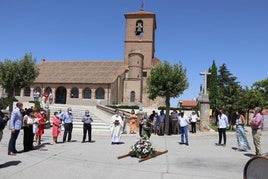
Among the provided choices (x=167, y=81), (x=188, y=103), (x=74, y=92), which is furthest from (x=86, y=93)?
(x=188, y=103)

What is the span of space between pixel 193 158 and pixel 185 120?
14.1ft

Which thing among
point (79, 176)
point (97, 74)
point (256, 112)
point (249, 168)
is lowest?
point (79, 176)

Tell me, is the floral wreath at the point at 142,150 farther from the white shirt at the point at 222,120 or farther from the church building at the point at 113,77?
the church building at the point at 113,77

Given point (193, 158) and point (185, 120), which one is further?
point (185, 120)

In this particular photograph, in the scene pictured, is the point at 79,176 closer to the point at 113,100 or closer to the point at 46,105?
the point at 46,105

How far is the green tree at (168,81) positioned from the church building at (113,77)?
29510 millimetres

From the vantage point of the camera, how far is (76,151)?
38.5ft

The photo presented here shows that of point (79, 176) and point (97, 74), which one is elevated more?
point (97, 74)

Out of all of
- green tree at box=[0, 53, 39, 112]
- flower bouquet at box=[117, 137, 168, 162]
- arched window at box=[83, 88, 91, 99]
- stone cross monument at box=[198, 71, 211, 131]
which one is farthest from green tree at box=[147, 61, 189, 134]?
arched window at box=[83, 88, 91, 99]

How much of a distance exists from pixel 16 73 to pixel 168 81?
10.6 meters

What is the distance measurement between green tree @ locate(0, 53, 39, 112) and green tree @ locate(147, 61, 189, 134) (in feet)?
28.4

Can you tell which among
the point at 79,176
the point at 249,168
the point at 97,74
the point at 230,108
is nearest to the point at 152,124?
the point at 230,108

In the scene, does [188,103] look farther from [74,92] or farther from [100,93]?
[74,92]

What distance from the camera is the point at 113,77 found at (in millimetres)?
53094
